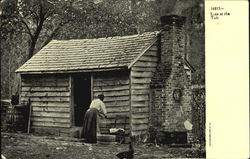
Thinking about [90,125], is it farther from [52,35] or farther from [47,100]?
[52,35]

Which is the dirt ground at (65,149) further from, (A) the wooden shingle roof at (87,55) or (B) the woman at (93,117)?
(A) the wooden shingle roof at (87,55)

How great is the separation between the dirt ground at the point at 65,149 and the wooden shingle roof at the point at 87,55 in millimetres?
767

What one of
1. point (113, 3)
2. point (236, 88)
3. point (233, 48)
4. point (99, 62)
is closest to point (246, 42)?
point (233, 48)

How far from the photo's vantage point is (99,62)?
15.7 feet

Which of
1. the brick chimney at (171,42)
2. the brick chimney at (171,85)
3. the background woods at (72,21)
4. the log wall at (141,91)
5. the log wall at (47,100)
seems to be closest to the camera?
the background woods at (72,21)

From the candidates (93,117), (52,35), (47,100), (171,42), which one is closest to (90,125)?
(93,117)

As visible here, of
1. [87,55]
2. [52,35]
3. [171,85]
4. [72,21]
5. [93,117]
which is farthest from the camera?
[171,85]

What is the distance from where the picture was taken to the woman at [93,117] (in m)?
4.36

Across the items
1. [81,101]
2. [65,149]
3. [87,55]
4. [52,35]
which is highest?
[52,35]

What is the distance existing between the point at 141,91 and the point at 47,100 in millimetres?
1067

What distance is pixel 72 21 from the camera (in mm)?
4297

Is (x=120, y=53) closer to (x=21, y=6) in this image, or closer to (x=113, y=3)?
(x=113, y=3)

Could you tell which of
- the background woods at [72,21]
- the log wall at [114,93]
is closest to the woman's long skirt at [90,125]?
the log wall at [114,93]

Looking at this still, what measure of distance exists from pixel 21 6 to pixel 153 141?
205 cm
